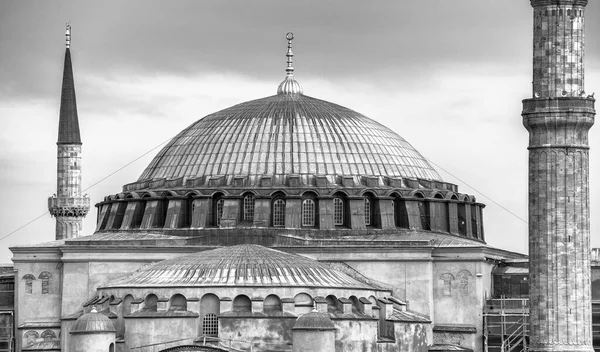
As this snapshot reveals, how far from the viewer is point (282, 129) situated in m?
118

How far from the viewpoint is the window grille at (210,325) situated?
9969cm

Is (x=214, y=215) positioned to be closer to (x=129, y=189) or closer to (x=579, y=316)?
(x=129, y=189)

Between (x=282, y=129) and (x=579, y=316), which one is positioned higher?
(x=282, y=129)

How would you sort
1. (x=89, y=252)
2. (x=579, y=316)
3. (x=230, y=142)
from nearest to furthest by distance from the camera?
(x=579, y=316) < (x=89, y=252) < (x=230, y=142)

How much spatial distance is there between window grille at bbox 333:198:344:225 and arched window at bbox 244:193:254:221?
156 inches

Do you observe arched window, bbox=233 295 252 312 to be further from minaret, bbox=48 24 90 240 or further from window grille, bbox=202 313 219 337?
minaret, bbox=48 24 90 240

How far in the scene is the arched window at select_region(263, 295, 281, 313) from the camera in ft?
328

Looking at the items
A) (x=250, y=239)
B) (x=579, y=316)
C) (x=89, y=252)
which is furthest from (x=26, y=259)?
(x=579, y=316)

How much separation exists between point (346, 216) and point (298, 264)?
407 inches

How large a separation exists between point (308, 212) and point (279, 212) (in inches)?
55.1

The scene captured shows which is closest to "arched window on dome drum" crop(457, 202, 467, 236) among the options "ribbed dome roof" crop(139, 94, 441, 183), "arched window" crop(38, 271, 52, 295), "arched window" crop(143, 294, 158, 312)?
"ribbed dome roof" crop(139, 94, 441, 183)

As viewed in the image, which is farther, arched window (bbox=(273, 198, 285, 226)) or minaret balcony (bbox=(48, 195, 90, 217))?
minaret balcony (bbox=(48, 195, 90, 217))

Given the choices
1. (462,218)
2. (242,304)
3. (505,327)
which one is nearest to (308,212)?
(462,218)

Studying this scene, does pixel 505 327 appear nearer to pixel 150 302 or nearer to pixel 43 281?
pixel 150 302
